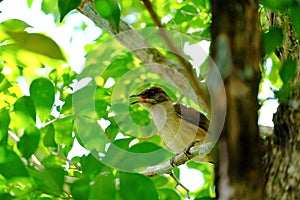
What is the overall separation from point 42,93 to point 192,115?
2955 mm

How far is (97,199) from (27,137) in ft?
1.42

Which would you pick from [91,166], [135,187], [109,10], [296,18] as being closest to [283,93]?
[296,18]

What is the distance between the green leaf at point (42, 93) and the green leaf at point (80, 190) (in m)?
0.52

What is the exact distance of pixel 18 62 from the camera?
7.48 feet

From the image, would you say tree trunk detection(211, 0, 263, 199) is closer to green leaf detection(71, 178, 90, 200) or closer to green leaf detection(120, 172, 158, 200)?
green leaf detection(120, 172, 158, 200)

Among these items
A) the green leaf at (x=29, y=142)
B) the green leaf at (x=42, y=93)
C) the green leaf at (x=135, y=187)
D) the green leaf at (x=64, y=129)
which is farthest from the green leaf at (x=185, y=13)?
the green leaf at (x=135, y=187)

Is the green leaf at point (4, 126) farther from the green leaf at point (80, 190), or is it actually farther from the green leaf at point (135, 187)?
the green leaf at point (135, 187)

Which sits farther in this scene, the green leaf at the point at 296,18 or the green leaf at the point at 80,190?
the green leaf at the point at 80,190

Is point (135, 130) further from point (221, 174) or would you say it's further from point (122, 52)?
point (221, 174)

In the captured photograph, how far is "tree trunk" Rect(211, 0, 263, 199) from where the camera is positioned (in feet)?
4.64

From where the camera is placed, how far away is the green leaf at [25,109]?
226 cm

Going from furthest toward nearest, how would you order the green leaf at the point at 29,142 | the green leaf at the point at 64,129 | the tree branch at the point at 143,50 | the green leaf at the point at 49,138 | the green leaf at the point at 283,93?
the tree branch at the point at 143,50, the green leaf at the point at 64,129, the green leaf at the point at 49,138, the green leaf at the point at 29,142, the green leaf at the point at 283,93

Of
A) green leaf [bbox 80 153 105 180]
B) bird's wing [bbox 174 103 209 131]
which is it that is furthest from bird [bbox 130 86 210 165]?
green leaf [bbox 80 153 105 180]

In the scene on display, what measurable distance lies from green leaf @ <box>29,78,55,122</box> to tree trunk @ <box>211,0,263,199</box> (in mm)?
1128
